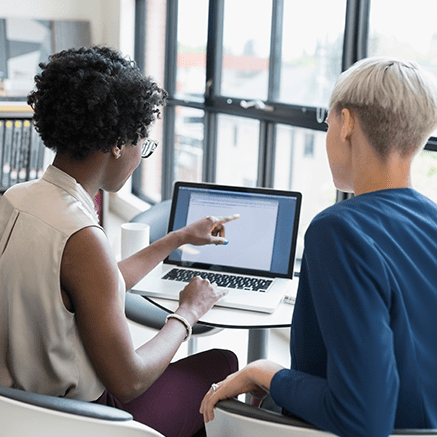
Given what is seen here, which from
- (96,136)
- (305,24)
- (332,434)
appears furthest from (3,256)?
(305,24)

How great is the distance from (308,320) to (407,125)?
38cm

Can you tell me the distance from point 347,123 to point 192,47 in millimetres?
3158

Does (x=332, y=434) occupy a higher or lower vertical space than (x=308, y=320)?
lower

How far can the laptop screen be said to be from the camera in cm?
168

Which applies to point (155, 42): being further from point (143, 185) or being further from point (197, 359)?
point (197, 359)

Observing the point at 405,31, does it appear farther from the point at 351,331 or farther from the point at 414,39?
the point at 351,331

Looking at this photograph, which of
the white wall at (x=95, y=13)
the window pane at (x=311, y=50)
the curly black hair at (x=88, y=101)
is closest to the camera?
the curly black hair at (x=88, y=101)

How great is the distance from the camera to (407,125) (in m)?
0.96

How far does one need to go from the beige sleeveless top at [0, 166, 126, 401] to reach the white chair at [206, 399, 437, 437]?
0.32 metres

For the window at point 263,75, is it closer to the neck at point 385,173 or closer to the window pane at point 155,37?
the window pane at point 155,37

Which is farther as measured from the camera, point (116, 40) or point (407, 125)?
point (116, 40)

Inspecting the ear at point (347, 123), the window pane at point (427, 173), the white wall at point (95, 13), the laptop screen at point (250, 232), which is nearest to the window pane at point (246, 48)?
the window pane at point (427, 173)

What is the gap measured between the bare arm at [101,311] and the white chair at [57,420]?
7.0 inches

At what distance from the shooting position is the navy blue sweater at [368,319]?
81cm
